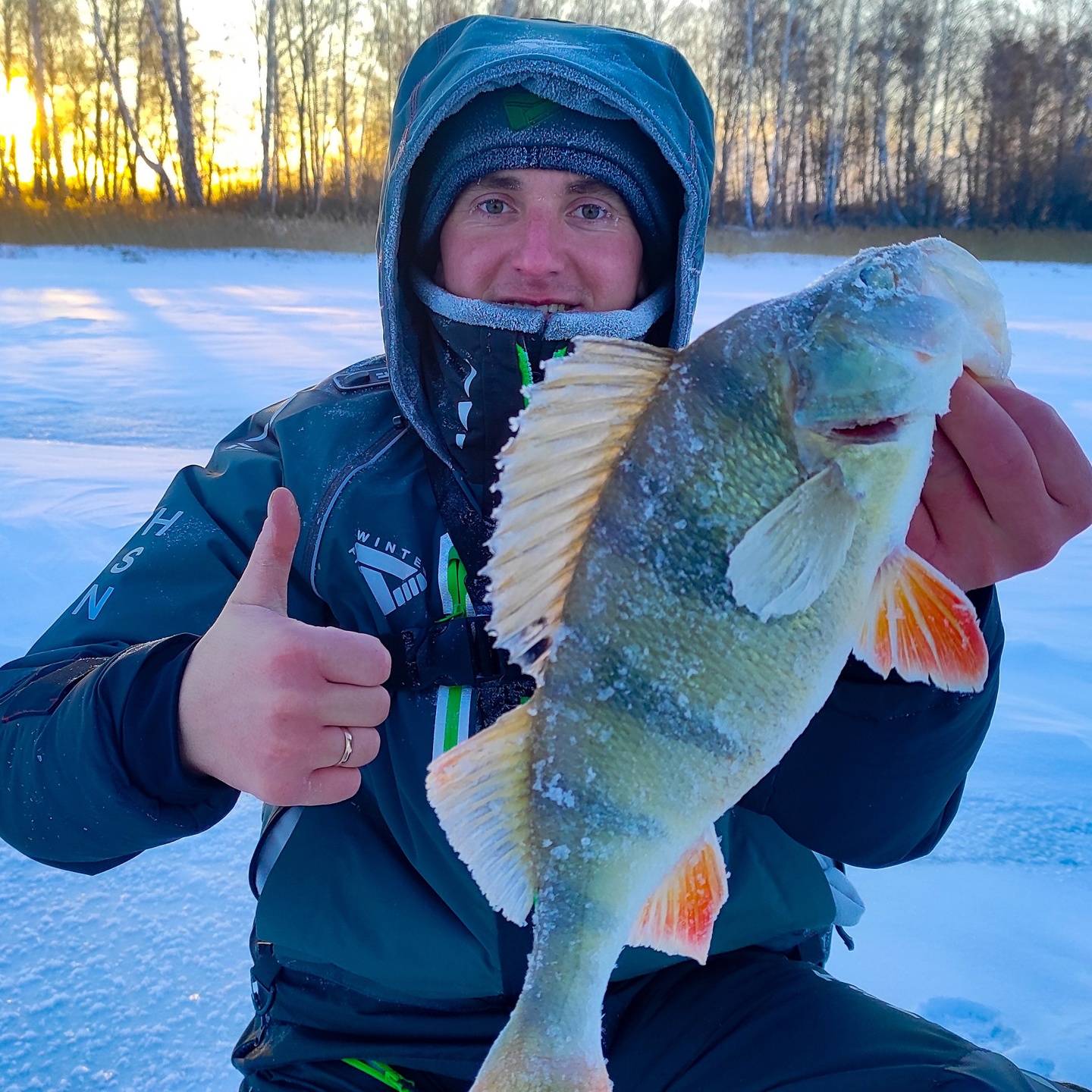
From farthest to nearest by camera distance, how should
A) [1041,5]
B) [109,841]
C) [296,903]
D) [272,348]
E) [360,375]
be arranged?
[1041,5]
[272,348]
[360,375]
[296,903]
[109,841]

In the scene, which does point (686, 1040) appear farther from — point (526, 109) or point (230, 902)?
point (526, 109)

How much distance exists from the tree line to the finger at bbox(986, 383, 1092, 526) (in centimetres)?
2222

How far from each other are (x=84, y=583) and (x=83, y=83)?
85.0 ft

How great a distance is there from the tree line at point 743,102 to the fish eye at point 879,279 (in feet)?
72.8

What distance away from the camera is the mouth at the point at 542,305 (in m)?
1.63

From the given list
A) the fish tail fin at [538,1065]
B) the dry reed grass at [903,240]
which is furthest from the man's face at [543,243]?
the dry reed grass at [903,240]

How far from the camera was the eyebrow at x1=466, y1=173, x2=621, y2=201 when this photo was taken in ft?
5.54

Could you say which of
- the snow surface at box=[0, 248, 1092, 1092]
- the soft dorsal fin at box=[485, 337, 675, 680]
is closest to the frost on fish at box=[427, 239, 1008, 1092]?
the soft dorsal fin at box=[485, 337, 675, 680]

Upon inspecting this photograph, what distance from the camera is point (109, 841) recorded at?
4.08ft

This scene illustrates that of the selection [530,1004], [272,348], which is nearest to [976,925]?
[530,1004]

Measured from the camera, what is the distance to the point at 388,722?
58.0 inches

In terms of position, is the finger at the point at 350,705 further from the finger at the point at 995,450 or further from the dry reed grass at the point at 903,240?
the dry reed grass at the point at 903,240

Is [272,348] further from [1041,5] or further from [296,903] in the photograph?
[1041,5]

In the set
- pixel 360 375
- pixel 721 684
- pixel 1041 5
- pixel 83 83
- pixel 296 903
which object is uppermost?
pixel 1041 5
